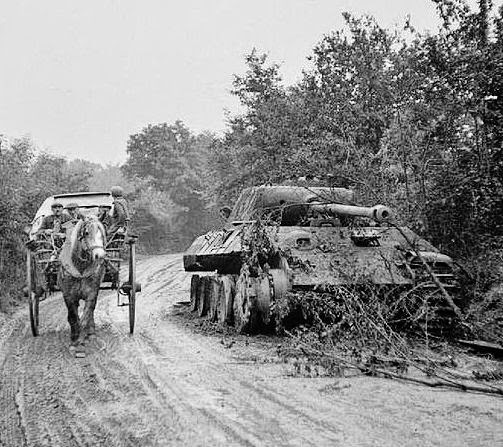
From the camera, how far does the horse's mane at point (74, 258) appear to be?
9.11 meters

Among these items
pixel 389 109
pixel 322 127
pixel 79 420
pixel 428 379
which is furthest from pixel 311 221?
pixel 322 127

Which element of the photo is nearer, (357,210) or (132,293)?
(357,210)

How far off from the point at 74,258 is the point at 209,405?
4240 millimetres

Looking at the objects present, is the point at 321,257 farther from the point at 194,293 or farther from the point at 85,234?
the point at 194,293

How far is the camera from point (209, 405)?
Answer: 18.5ft

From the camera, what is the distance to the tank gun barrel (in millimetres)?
8883

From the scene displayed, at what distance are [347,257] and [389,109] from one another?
934cm

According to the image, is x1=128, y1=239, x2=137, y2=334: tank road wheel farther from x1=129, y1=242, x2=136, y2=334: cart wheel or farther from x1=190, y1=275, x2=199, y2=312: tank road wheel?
x1=190, y1=275, x2=199, y2=312: tank road wheel

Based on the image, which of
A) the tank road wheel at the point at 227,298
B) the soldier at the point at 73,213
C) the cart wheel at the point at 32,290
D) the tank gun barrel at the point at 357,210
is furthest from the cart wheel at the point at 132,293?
the tank gun barrel at the point at 357,210

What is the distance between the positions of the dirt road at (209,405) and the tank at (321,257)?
1155 millimetres

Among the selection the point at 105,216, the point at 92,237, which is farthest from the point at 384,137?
the point at 92,237

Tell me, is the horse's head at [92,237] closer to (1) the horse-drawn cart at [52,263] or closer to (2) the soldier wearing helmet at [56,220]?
(1) the horse-drawn cart at [52,263]

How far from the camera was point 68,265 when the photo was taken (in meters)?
9.12

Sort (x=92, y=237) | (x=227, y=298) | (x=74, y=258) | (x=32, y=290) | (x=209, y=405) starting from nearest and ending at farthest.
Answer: (x=209, y=405) < (x=92, y=237) < (x=74, y=258) < (x=32, y=290) < (x=227, y=298)
